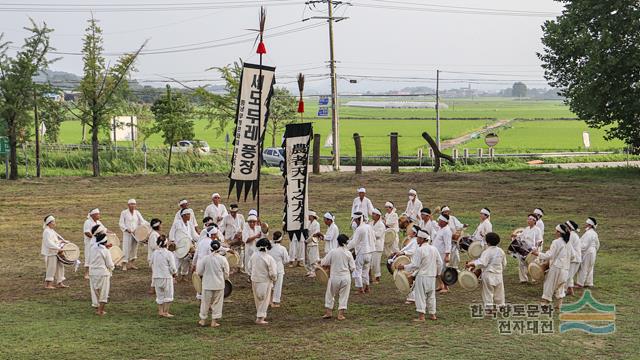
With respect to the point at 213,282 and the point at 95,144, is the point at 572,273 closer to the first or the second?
the point at 213,282

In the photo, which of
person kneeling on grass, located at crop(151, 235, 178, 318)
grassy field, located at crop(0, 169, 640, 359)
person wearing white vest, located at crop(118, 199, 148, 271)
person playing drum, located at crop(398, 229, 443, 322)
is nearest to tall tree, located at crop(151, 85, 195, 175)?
grassy field, located at crop(0, 169, 640, 359)

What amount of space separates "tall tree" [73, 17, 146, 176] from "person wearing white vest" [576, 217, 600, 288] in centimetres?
2752

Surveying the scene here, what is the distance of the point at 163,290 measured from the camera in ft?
45.0

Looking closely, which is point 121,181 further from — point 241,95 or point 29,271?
point 241,95

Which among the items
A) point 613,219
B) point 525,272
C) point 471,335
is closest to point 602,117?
point 613,219

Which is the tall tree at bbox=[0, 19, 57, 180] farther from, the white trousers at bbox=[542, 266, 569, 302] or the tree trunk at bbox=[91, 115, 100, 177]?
the white trousers at bbox=[542, 266, 569, 302]

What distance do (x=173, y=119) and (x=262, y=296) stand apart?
27729 mm

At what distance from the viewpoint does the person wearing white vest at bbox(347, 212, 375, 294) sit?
1557 cm

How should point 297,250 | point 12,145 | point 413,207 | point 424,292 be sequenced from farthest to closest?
1. point 12,145
2. point 413,207
3. point 297,250
4. point 424,292

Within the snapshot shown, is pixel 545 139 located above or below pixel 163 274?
above

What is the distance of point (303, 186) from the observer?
16.1m

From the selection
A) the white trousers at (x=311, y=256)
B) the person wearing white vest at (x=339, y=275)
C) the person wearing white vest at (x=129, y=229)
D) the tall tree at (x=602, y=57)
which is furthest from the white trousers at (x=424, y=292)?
the tall tree at (x=602, y=57)

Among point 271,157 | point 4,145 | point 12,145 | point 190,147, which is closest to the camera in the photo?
point 12,145

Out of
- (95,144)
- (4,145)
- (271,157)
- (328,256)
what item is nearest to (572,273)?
(328,256)
